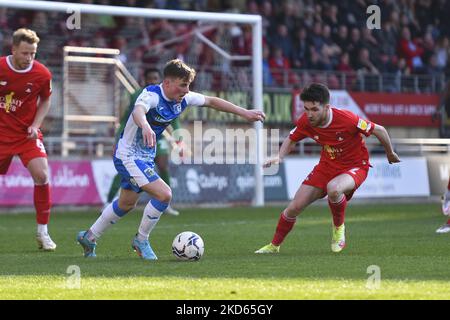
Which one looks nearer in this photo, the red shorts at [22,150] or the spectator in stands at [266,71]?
the red shorts at [22,150]

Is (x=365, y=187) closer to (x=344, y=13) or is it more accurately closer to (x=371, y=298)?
(x=344, y=13)

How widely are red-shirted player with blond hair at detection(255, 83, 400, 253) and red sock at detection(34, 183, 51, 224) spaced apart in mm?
2286

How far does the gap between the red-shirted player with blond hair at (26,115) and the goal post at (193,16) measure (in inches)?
242

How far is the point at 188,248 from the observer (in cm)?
924

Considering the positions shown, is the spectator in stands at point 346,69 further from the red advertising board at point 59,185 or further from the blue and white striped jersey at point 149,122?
the blue and white striped jersey at point 149,122

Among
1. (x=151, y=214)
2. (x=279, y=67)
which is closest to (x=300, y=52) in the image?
(x=279, y=67)

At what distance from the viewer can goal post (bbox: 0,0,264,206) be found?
1702 cm

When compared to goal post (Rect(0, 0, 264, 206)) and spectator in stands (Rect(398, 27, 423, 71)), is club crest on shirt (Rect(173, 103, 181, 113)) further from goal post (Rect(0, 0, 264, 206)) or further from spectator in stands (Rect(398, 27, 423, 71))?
spectator in stands (Rect(398, 27, 423, 71))

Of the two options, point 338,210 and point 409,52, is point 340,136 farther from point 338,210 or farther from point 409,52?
point 409,52

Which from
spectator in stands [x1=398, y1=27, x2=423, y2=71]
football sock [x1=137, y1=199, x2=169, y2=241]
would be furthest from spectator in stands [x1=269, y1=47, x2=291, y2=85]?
football sock [x1=137, y1=199, x2=169, y2=241]

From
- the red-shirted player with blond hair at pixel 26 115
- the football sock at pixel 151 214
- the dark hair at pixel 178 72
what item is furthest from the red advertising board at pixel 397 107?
the dark hair at pixel 178 72

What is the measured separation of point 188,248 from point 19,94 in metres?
2.68

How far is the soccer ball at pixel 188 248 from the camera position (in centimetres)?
925

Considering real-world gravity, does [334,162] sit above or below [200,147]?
below
